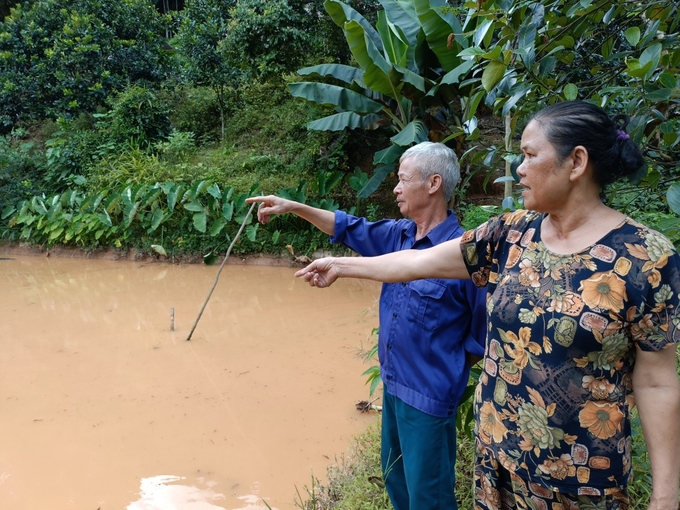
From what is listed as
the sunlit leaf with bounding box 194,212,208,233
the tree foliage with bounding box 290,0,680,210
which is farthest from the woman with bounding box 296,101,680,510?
the sunlit leaf with bounding box 194,212,208,233

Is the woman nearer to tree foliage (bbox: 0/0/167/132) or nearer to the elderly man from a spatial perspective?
the elderly man

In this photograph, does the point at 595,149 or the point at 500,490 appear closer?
the point at 595,149

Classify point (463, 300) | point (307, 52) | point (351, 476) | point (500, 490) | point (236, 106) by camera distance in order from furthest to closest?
1. point (236, 106)
2. point (307, 52)
3. point (351, 476)
4. point (463, 300)
5. point (500, 490)

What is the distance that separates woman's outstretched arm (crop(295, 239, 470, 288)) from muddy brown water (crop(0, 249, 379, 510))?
168cm

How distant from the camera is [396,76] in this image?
5355mm

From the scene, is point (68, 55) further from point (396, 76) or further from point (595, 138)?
point (595, 138)

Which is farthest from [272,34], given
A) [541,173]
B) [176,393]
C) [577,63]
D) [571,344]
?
[571,344]

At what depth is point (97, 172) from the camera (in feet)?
26.3

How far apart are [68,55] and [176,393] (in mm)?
7262

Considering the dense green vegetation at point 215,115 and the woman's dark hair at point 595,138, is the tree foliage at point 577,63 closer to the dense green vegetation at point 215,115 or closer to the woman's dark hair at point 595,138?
the woman's dark hair at point 595,138

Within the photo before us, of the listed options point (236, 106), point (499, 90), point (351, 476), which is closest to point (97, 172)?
point (236, 106)

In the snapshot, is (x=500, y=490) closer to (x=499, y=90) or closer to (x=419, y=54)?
(x=499, y=90)

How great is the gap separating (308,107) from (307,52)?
2.59 feet

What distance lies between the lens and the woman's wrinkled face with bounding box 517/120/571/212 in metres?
1.07
